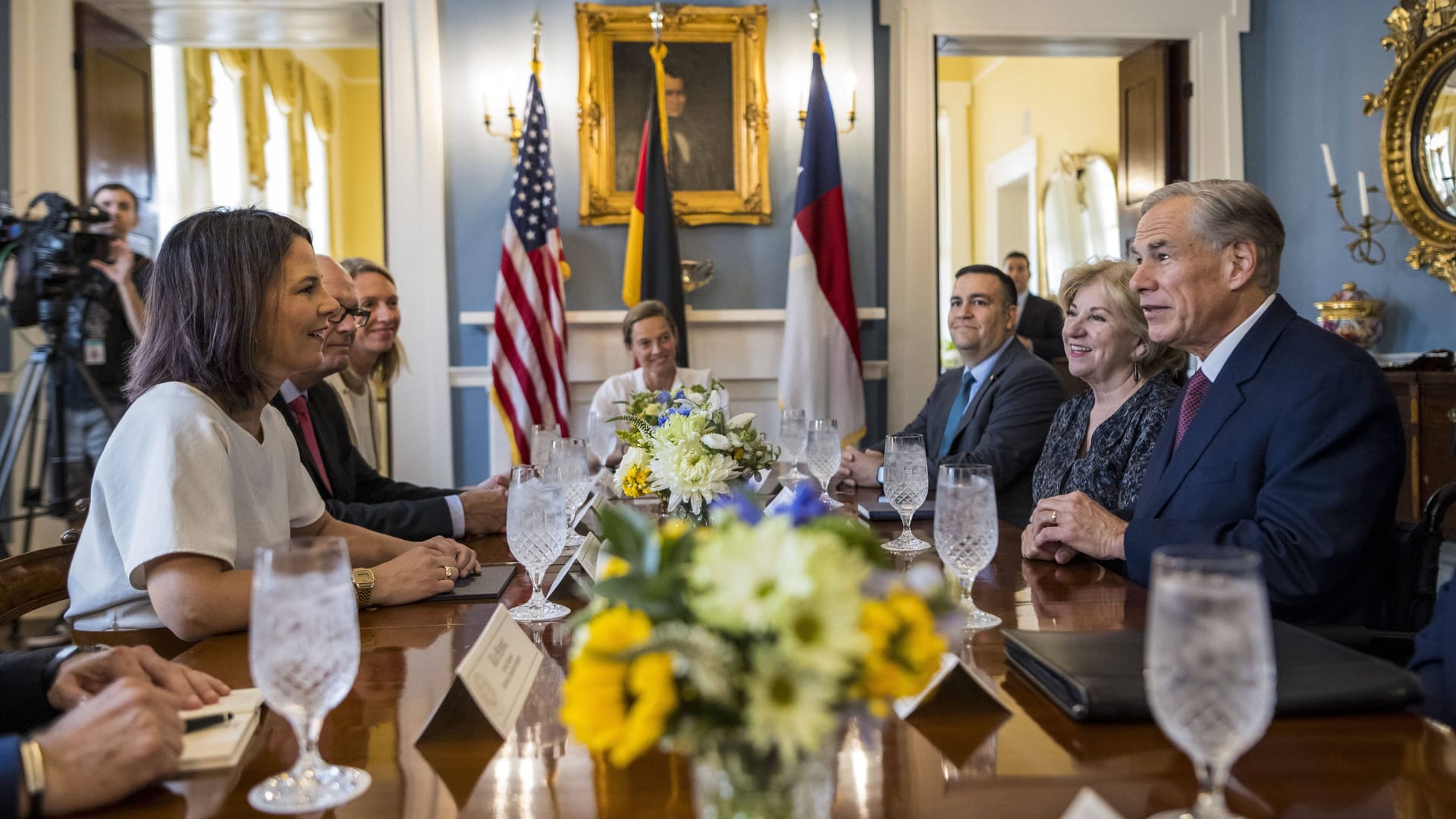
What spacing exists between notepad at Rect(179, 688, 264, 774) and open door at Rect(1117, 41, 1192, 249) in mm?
4896

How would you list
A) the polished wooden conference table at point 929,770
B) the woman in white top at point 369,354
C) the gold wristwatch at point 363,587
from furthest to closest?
1. the woman in white top at point 369,354
2. the gold wristwatch at point 363,587
3. the polished wooden conference table at point 929,770

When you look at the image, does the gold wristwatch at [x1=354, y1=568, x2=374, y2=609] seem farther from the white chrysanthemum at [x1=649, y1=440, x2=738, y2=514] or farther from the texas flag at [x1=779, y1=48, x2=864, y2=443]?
the texas flag at [x1=779, y1=48, x2=864, y2=443]

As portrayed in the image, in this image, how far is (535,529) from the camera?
1.40 m

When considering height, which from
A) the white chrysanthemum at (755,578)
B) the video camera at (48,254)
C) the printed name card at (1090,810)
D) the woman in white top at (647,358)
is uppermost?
the video camera at (48,254)

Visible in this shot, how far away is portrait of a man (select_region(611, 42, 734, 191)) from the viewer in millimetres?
4828

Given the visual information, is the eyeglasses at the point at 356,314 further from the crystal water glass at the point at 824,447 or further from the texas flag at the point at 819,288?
the texas flag at the point at 819,288

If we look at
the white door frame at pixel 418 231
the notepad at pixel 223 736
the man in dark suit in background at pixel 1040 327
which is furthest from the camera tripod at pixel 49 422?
the man in dark suit in background at pixel 1040 327

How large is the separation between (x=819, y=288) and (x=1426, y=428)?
Result: 2.40 metres

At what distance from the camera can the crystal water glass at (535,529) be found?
139 centimetres

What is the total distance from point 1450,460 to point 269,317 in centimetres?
393

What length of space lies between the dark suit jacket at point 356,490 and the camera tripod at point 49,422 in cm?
180

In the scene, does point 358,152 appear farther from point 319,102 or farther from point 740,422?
point 740,422

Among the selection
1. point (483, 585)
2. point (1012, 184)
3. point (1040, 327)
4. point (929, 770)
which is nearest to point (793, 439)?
point (483, 585)

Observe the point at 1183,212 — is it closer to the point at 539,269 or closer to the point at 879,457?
the point at 879,457
